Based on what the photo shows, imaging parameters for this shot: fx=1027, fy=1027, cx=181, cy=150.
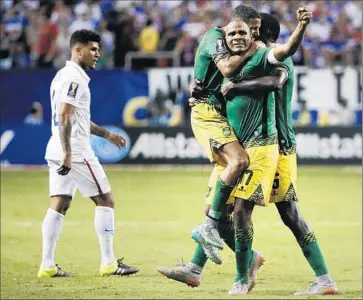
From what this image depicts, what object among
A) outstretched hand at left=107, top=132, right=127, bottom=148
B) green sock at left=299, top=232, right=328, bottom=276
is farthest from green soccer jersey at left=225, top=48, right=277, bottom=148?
outstretched hand at left=107, top=132, right=127, bottom=148

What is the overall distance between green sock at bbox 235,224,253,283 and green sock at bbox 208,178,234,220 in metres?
0.25

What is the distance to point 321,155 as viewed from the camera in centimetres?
2097

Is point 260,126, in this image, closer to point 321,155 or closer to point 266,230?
point 266,230

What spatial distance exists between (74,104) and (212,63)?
184cm

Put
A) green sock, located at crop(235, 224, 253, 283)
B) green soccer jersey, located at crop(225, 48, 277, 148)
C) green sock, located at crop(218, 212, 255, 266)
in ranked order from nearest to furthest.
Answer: green soccer jersey, located at crop(225, 48, 277, 148)
green sock, located at crop(235, 224, 253, 283)
green sock, located at crop(218, 212, 255, 266)

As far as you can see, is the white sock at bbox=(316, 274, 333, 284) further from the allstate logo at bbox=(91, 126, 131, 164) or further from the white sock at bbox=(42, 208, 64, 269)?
the allstate logo at bbox=(91, 126, 131, 164)

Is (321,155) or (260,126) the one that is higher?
(260,126)

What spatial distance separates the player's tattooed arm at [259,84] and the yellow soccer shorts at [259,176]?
0.50 m

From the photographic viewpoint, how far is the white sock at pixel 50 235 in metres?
9.98

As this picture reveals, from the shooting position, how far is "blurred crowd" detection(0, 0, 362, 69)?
22406mm

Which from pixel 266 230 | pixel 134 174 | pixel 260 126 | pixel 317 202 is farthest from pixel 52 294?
pixel 134 174

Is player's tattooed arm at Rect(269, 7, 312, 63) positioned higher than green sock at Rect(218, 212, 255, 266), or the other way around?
player's tattooed arm at Rect(269, 7, 312, 63)

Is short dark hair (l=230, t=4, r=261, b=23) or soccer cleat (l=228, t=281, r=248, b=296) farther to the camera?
soccer cleat (l=228, t=281, r=248, b=296)

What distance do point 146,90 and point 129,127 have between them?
3.01 ft
